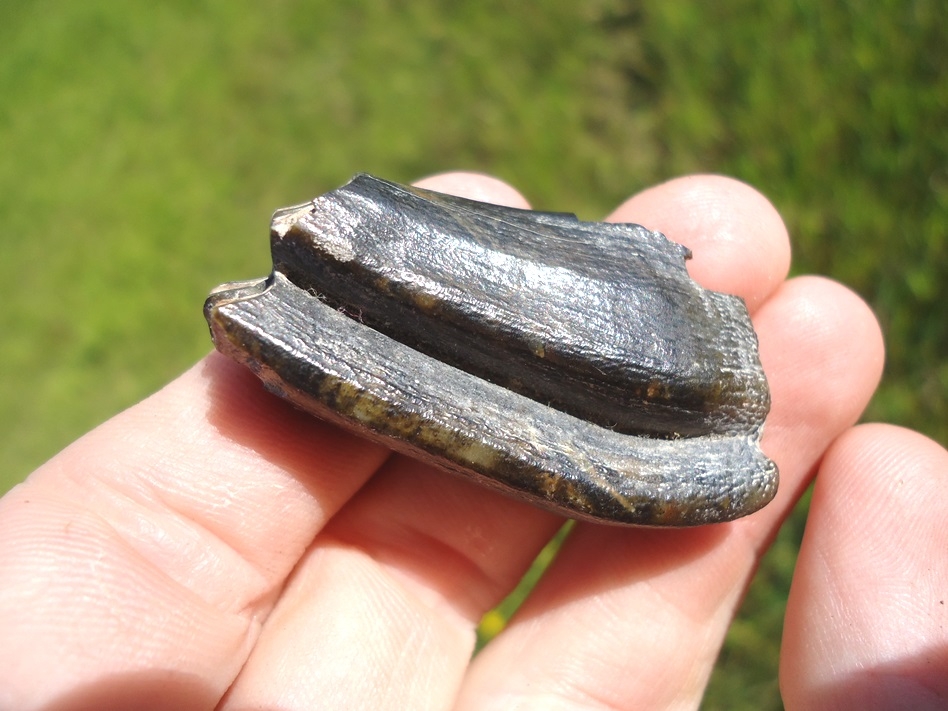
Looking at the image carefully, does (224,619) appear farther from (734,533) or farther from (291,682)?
(734,533)

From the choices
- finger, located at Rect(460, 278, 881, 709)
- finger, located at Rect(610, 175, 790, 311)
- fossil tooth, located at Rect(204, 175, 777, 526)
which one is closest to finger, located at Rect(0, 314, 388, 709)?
fossil tooth, located at Rect(204, 175, 777, 526)

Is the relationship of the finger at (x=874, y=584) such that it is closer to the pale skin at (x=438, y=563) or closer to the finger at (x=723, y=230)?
the pale skin at (x=438, y=563)

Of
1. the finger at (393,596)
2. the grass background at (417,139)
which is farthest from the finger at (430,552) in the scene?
the grass background at (417,139)

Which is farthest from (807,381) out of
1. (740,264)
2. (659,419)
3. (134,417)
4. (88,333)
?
(88,333)

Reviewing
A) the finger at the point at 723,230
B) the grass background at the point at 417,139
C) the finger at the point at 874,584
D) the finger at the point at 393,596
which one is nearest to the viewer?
the finger at the point at 874,584

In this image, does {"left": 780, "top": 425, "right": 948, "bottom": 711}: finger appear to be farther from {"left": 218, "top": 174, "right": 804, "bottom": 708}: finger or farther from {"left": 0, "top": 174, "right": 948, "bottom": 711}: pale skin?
{"left": 218, "top": 174, "right": 804, "bottom": 708}: finger

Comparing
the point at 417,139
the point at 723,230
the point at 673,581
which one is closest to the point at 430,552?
the point at 673,581
